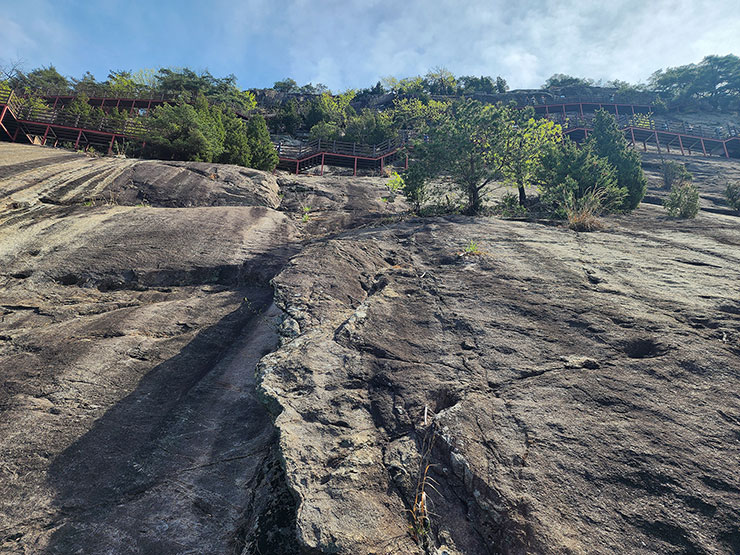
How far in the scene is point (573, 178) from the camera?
1383 cm

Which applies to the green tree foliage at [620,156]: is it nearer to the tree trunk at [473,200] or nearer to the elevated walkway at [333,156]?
the tree trunk at [473,200]

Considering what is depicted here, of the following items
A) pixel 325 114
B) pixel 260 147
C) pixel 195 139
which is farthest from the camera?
pixel 325 114

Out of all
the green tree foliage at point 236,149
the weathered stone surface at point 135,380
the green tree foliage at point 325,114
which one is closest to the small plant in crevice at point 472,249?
the weathered stone surface at point 135,380

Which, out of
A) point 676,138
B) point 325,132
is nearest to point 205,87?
point 325,132

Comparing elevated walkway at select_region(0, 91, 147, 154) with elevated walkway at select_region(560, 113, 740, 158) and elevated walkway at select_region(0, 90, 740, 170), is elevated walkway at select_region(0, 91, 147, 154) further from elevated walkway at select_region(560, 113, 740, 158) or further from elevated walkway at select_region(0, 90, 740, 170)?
elevated walkway at select_region(560, 113, 740, 158)

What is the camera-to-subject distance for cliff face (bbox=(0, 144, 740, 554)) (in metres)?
2.96

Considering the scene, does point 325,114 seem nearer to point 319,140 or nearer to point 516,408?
point 319,140

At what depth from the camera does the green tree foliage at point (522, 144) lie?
43.3 ft

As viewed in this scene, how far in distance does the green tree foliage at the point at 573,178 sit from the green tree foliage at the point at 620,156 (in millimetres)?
945

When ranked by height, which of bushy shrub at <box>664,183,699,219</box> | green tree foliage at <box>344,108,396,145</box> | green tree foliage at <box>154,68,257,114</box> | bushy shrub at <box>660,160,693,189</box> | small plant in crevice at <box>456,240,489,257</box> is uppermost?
green tree foliage at <box>154,68,257,114</box>

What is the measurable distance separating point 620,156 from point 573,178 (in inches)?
209

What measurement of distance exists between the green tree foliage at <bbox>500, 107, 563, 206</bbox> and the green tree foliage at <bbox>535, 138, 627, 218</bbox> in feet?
1.76

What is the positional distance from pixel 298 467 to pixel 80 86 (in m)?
64.1

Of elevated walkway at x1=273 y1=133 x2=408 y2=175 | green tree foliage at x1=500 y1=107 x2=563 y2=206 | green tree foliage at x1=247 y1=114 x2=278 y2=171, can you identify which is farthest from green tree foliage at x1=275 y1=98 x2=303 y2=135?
green tree foliage at x1=500 y1=107 x2=563 y2=206
